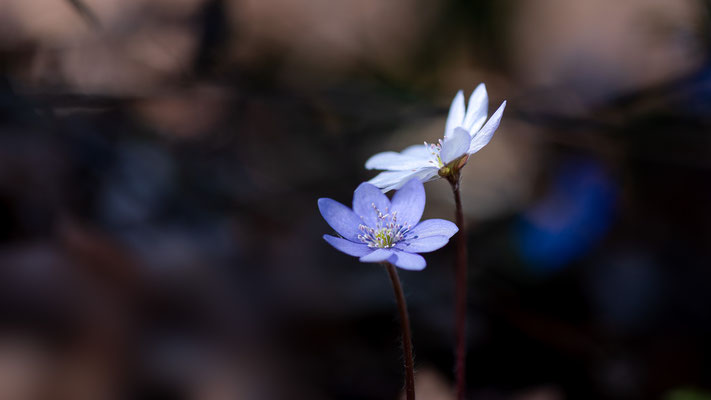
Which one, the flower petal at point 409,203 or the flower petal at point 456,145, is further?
the flower petal at point 409,203

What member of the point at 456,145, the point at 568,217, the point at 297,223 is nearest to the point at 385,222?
the point at 456,145

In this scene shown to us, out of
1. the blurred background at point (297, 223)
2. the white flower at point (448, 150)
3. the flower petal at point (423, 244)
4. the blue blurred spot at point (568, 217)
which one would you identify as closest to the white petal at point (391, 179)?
the white flower at point (448, 150)

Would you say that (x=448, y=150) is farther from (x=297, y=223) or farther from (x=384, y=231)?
(x=297, y=223)

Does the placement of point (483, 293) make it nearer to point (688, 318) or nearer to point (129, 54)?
point (688, 318)

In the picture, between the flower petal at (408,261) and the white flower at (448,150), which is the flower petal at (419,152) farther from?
the flower petal at (408,261)

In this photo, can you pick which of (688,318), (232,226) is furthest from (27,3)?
(688,318)

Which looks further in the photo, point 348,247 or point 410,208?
point 410,208
